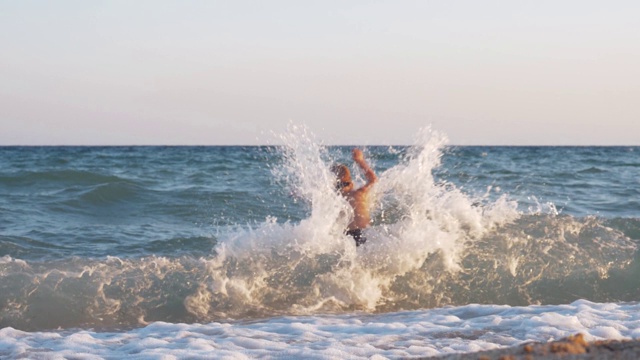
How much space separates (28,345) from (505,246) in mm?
6249

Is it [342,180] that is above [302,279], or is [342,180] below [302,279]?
above

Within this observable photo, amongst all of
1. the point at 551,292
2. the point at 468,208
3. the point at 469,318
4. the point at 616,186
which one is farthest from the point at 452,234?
the point at 616,186

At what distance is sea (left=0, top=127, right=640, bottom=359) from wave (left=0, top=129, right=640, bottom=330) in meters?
0.02

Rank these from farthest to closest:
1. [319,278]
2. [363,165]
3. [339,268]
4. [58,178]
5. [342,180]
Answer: [58,178] → [342,180] → [363,165] → [339,268] → [319,278]

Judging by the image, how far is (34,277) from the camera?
27.1 feet

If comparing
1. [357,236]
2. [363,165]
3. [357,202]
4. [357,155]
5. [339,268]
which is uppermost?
[357,155]

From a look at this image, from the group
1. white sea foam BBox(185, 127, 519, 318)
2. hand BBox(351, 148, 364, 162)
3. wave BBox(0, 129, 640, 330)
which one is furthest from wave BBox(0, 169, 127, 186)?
hand BBox(351, 148, 364, 162)

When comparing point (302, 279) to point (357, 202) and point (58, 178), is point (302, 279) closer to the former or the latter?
point (357, 202)

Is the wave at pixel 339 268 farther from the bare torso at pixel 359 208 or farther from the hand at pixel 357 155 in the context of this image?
the hand at pixel 357 155

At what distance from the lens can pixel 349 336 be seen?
18.7 ft

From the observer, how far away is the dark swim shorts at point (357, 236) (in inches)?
354

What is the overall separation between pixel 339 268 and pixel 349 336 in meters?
2.92

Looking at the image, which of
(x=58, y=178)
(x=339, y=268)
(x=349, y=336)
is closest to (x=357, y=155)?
(x=339, y=268)

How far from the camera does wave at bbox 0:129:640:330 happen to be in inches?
307
